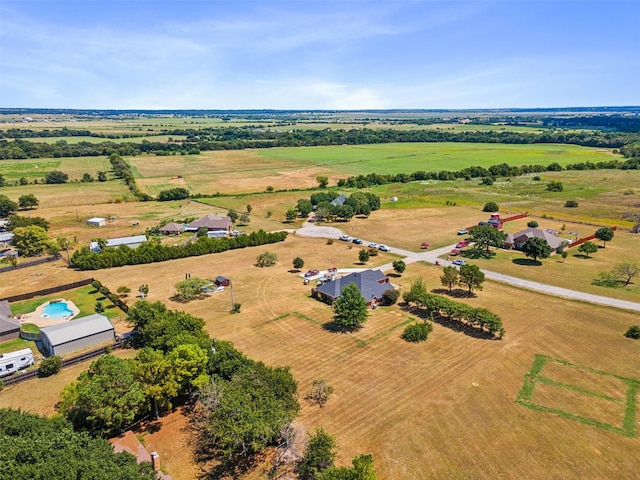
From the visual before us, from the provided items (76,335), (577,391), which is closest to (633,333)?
(577,391)

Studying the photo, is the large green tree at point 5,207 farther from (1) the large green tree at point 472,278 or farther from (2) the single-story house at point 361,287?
(1) the large green tree at point 472,278

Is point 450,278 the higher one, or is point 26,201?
point 26,201

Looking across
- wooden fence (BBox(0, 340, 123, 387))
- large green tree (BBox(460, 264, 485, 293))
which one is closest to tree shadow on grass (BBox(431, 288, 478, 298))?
large green tree (BBox(460, 264, 485, 293))

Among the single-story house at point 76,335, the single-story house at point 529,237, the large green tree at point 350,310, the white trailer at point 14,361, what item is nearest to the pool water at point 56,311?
the single-story house at point 76,335

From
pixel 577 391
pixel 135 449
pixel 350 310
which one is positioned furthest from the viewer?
pixel 350 310

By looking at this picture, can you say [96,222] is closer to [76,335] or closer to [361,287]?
[76,335]

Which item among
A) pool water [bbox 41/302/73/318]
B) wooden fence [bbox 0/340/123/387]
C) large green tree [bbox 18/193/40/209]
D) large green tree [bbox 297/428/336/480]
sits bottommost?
pool water [bbox 41/302/73/318]

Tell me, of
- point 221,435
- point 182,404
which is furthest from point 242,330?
point 221,435

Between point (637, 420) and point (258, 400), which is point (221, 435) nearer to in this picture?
point (258, 400)

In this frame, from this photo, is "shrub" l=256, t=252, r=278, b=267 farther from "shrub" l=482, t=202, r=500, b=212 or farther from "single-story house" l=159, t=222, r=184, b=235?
"shrub" l=482, t=202, r=500, b=212
